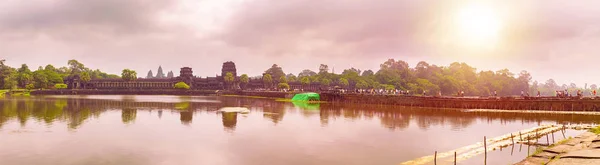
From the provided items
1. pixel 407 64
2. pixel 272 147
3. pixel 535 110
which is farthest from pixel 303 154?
pixel 407 64

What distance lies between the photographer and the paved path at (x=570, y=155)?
19000 mm

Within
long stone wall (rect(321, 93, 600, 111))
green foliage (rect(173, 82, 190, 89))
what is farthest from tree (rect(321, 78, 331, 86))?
long stone wall (rect(321, 93, 600, 111))

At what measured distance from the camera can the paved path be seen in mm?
19000

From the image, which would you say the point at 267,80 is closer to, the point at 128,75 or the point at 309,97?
the point at 128,75

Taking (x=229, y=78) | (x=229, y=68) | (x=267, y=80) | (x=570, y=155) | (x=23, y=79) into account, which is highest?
(x=229, y=68)

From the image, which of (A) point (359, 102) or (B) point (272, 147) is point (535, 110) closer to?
(A) point (359, 102)

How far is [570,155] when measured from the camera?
20438 mm

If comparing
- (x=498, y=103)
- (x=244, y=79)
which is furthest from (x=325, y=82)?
(x=498, y=103)

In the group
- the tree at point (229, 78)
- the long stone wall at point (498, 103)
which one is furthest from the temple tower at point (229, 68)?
the long stone wall at point (498, 103)

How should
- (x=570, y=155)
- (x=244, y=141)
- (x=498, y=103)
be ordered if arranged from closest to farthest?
(x=570, y=155) < (x=244, y=141) < (x=498, y=103)

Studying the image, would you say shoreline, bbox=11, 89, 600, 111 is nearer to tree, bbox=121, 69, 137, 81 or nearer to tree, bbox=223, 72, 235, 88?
tree, bbox=223, 72, 235, 88

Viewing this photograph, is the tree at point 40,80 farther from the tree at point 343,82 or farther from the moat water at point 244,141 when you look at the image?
the moat water at point 244,141

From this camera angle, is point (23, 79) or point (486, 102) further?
point (23, 79)

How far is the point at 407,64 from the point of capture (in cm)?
19225
